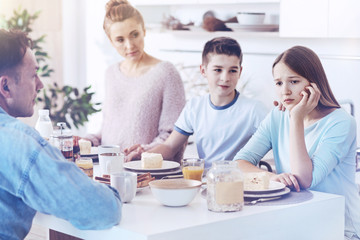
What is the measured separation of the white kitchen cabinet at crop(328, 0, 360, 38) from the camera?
10.9 ft

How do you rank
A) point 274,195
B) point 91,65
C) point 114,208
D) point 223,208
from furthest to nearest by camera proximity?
point 91,65
point 274,195
point 223,208
point 114,208

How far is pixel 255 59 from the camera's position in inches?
164

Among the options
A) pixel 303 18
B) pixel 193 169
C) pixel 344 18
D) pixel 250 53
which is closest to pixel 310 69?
pixel 193 169

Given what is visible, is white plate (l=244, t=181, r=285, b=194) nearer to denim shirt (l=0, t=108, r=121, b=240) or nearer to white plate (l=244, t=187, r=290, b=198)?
white plate (l=244, t=187, r=290, b=198)

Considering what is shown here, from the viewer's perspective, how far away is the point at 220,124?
2.80 m

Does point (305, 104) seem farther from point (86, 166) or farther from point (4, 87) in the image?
point (4, 87)

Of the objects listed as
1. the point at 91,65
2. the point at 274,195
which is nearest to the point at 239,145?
the point at 274,195

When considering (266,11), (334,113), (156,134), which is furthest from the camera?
(266,11)

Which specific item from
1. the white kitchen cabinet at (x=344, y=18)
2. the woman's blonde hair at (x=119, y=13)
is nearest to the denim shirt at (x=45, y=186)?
the woman's blonde hair at (x=119, y=13)

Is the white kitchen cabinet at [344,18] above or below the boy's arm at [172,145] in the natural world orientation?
above

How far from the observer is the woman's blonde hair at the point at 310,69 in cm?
225

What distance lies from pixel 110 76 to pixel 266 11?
128 cm

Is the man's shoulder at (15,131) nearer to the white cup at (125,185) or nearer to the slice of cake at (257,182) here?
the white cup at (125,185)

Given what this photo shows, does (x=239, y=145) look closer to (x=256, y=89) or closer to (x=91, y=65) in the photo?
(x=256, y=89)
